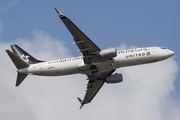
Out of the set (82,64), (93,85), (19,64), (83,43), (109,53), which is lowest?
(93,85)

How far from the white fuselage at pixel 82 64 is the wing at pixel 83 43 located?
1.42 m

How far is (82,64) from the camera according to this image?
197 ft

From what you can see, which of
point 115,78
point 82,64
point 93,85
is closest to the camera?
point 82,64

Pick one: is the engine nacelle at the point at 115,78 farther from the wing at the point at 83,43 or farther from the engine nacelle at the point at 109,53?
the engine nacelle at the point at 109,53

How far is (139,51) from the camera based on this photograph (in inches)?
2403

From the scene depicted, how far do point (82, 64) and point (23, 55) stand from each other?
14.5 metres

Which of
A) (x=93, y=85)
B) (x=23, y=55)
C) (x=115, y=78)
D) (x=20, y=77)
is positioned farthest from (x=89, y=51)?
(x=23, y=55)

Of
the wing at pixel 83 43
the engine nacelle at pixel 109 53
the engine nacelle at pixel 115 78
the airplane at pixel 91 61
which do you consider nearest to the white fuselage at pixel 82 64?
the airplane at pixel 91 61

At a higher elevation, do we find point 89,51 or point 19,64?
point 89,51

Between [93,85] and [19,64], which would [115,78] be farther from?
[19,64]

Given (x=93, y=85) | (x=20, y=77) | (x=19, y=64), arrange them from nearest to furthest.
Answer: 1. (x=19, y=64)
2. (x=20, y=77)
3. (x=93, y=85)

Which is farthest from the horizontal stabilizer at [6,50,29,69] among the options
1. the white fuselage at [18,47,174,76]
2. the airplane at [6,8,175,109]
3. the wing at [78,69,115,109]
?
the wing at [78,69,115,109]

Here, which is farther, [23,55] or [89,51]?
[23,55]

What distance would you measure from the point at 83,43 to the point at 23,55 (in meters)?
16.3
